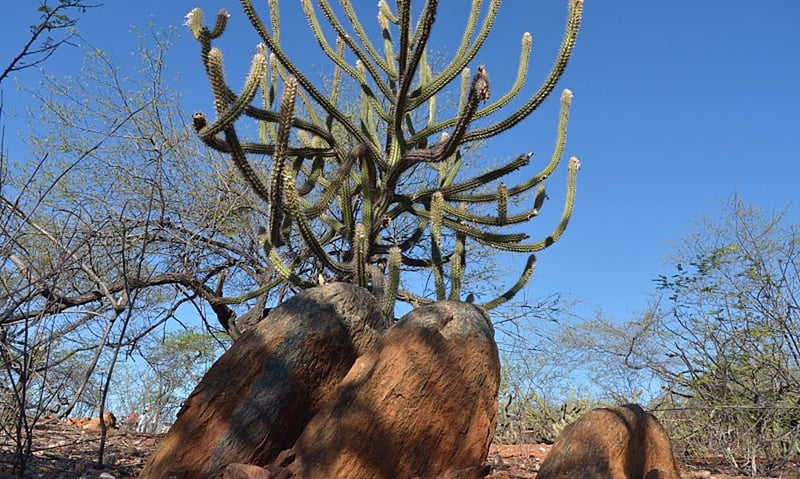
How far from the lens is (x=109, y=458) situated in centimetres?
457

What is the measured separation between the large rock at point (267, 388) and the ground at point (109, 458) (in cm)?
75

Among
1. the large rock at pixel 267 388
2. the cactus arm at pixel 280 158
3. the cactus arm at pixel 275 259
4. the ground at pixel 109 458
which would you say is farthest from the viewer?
the cactus arm at pixel 275 259

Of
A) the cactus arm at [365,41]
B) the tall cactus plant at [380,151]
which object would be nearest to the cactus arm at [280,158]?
the tall cactus plant at [380,151]

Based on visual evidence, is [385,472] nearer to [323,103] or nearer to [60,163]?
[323,103]

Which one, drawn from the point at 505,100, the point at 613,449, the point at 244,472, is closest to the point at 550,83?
the point at 505,100

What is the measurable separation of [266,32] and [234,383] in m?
3.77

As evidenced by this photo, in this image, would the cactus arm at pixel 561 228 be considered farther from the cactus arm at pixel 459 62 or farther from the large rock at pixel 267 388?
the large rock at pixel 267 388

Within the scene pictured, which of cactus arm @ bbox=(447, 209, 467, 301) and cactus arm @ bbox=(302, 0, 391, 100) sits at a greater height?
cactus arm @ bbox=(302, 0, 391, 100)

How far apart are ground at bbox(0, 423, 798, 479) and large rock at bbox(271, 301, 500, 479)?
0.30m

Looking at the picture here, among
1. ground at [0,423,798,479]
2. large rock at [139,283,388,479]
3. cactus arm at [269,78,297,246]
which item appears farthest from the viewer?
cactus arm at [269,78,297,246]

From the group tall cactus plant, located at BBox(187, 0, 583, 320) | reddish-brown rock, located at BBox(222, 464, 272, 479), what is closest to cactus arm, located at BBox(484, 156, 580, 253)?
tall cactus plant, located at BBox(187, 0, 583, 320)

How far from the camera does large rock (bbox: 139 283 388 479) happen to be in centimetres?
318

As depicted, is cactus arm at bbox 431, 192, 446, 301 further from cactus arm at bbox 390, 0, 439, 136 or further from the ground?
the ground

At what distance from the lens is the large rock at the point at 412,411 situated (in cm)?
299
